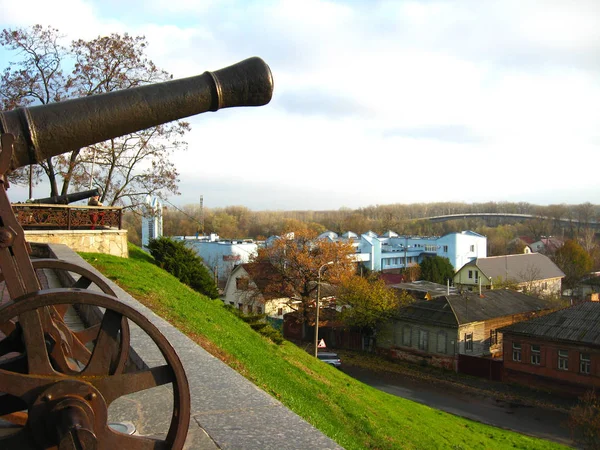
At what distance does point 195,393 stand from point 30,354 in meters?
1.65

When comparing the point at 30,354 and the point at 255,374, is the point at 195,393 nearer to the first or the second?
the point at 30,354

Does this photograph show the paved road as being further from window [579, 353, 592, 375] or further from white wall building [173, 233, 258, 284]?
white wall building [173, 233, 258, 284]

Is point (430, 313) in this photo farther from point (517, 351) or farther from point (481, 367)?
point (517, 351)

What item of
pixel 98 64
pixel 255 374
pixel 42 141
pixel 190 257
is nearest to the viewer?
pixel 42 141

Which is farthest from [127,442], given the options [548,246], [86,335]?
[548,246]

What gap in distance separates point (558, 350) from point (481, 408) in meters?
5.96

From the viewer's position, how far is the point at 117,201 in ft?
78.6

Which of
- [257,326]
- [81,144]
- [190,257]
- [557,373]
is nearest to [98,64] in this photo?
[190,257]

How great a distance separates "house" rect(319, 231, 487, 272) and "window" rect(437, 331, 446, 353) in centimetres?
3321

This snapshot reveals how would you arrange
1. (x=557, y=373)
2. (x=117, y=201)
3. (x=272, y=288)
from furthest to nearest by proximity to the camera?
(x=272, y=288) → (x=557, y=373) → (x=117, y=201)

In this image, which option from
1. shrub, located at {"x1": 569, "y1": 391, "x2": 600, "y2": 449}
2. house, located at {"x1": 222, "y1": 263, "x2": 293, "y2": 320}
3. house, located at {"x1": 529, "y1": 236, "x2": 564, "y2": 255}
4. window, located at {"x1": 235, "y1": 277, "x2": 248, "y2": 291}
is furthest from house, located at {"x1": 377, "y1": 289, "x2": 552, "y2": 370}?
house, located at {"x1": 529, "y1": 236, "x2": 564, "y2": 255}

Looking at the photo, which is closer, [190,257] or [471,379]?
[190,257]

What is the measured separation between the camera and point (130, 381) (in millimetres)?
2756

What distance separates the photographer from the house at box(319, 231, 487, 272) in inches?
2692
